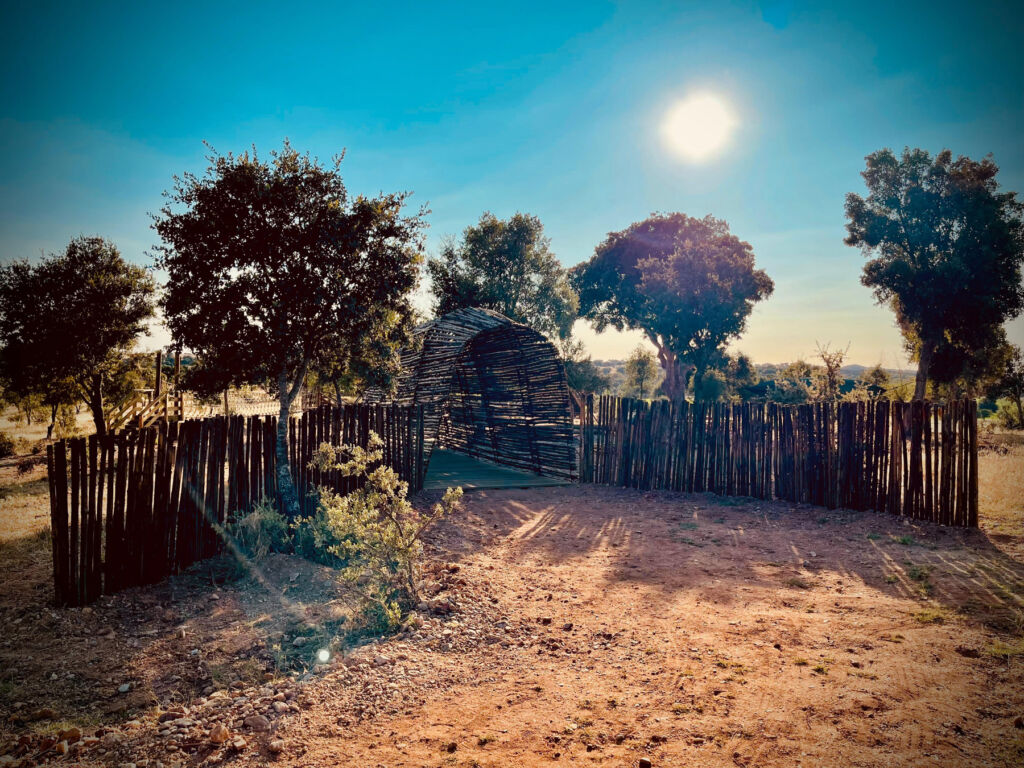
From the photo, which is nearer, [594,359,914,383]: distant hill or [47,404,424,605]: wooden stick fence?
[47,404,424,605]: wooden stick fence

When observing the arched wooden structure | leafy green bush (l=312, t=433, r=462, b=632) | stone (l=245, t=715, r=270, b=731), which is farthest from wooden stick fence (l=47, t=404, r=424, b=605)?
the arched wooden structure

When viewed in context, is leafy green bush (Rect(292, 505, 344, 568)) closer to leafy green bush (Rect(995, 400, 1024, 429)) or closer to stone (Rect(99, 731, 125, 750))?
stone (Rect(99, 731, 125, 750))

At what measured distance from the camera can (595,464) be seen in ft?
35.2

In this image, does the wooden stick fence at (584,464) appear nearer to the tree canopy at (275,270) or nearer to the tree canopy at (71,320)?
the tree canopy at (275,270)

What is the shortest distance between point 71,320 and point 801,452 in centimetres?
1533

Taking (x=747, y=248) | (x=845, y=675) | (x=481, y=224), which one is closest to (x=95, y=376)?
(x=845, y=675)

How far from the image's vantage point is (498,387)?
14227mm

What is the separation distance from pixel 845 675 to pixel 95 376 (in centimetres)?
1557

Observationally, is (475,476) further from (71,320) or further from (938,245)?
(938,245)

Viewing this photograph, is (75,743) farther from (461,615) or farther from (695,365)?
(695,365)

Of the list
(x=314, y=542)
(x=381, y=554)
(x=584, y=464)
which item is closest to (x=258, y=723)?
(x=381, y=554)

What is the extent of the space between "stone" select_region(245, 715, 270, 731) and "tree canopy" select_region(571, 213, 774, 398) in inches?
1032

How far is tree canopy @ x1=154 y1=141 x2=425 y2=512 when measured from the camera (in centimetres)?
636

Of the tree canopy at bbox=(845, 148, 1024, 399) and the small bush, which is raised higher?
the tree canopy at bbox=(845, 148, 1024, 399)
